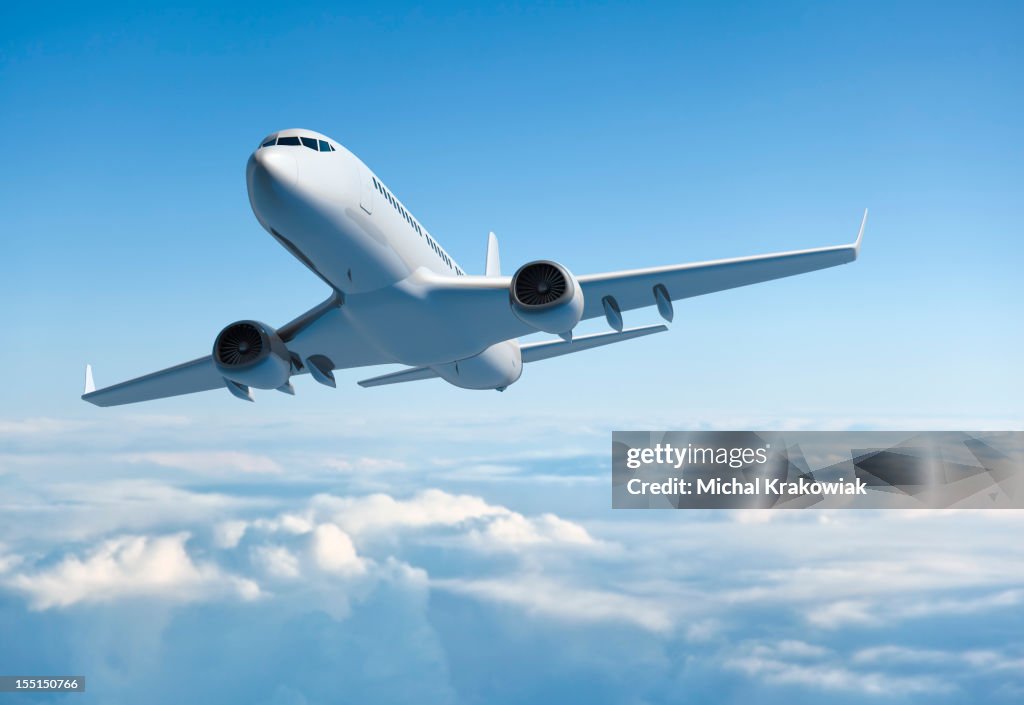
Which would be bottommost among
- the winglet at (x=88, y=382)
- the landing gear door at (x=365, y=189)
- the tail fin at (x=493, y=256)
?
the winglet at (x=88, y=382)

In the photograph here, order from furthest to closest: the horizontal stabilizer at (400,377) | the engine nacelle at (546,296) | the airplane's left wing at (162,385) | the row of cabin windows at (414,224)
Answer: the horizontal stabilizer at (400,377) → the airplane's left wing at (162,385) → the row of cabin windows at (414,224) → the engine nacelle at (546,296)

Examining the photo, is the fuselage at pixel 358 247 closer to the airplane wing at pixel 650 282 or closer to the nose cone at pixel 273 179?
the nose cone at pixel 273 179

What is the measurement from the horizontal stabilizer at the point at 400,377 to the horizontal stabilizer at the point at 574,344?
4.79 m

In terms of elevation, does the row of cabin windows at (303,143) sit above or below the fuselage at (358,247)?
above

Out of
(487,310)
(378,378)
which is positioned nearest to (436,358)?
(487,310)

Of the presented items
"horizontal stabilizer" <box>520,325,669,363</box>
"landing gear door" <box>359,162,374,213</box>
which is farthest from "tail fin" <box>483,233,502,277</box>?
"landing gear door" <box>359,162,374,213</box>

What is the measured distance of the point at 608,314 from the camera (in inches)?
1158

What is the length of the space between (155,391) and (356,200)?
17218 millimetres

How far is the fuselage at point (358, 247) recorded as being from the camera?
75.5 feet

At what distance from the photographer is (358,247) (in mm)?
25375

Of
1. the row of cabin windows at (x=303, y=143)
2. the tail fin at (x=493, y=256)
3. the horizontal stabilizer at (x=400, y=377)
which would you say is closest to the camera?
the row of cabin windows at (x=303, y=143)

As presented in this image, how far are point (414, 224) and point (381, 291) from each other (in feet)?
11.0

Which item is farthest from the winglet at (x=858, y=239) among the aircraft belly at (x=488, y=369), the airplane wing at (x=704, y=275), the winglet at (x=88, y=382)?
the winglet at (x=88, y=382)

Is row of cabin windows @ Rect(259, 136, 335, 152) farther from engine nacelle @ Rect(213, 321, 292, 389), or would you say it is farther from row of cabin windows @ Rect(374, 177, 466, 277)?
engine nacelle @ Rect(213, 321, 292, 389)
